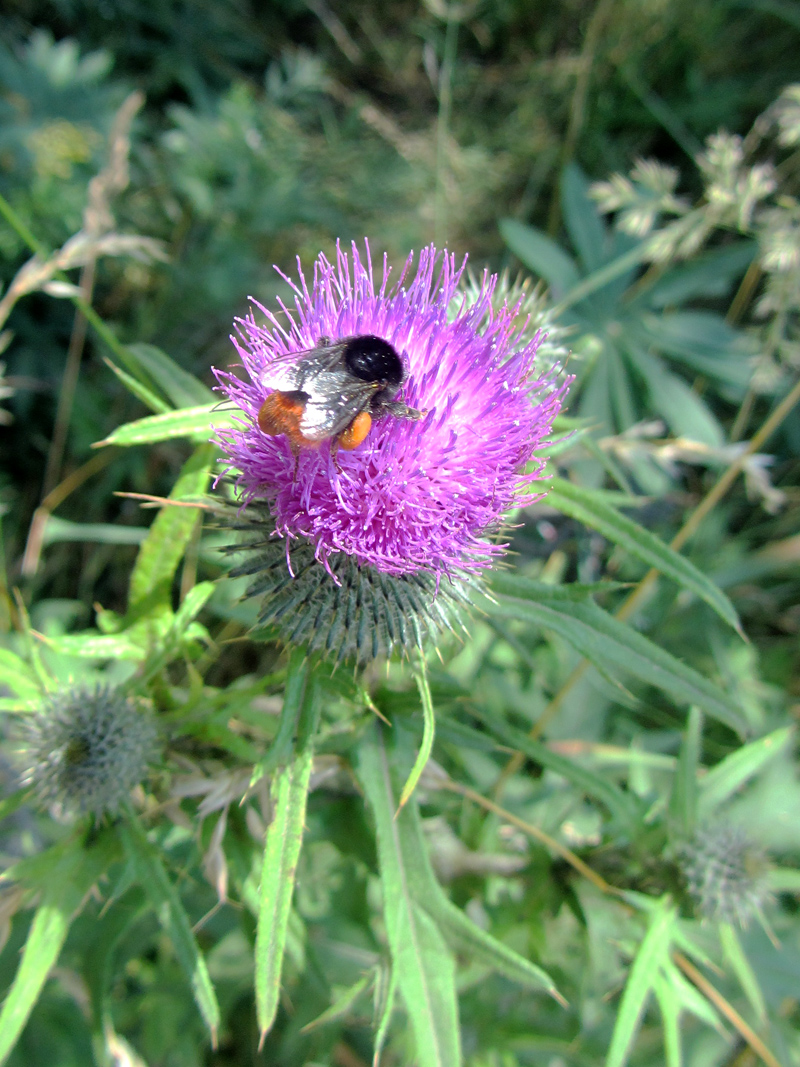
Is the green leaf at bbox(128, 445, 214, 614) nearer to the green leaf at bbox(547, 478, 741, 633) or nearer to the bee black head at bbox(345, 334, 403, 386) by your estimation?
the bee black head at bbox(345, 334, 403, 386)

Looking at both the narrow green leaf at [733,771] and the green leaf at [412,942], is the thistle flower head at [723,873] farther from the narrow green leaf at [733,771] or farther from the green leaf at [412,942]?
the green leaf at [412,942]

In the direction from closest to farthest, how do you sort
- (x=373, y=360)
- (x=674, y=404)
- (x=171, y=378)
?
(x=373, y=360) → (x=171, y=378) → (x=674, y=404)

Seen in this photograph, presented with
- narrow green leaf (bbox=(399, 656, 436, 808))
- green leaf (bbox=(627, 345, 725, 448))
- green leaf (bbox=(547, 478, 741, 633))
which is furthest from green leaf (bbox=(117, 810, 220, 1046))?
green leaf (bbox=(627, 345, 725, 448))

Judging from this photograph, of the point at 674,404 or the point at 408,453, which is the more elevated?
the point at 674,404

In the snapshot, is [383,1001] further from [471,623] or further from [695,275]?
[695,275]

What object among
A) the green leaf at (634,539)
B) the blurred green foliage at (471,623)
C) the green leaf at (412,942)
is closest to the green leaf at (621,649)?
the blurred green foliage at (471,623)

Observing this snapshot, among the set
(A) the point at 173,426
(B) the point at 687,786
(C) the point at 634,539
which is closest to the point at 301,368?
(A) the point at 173,426
